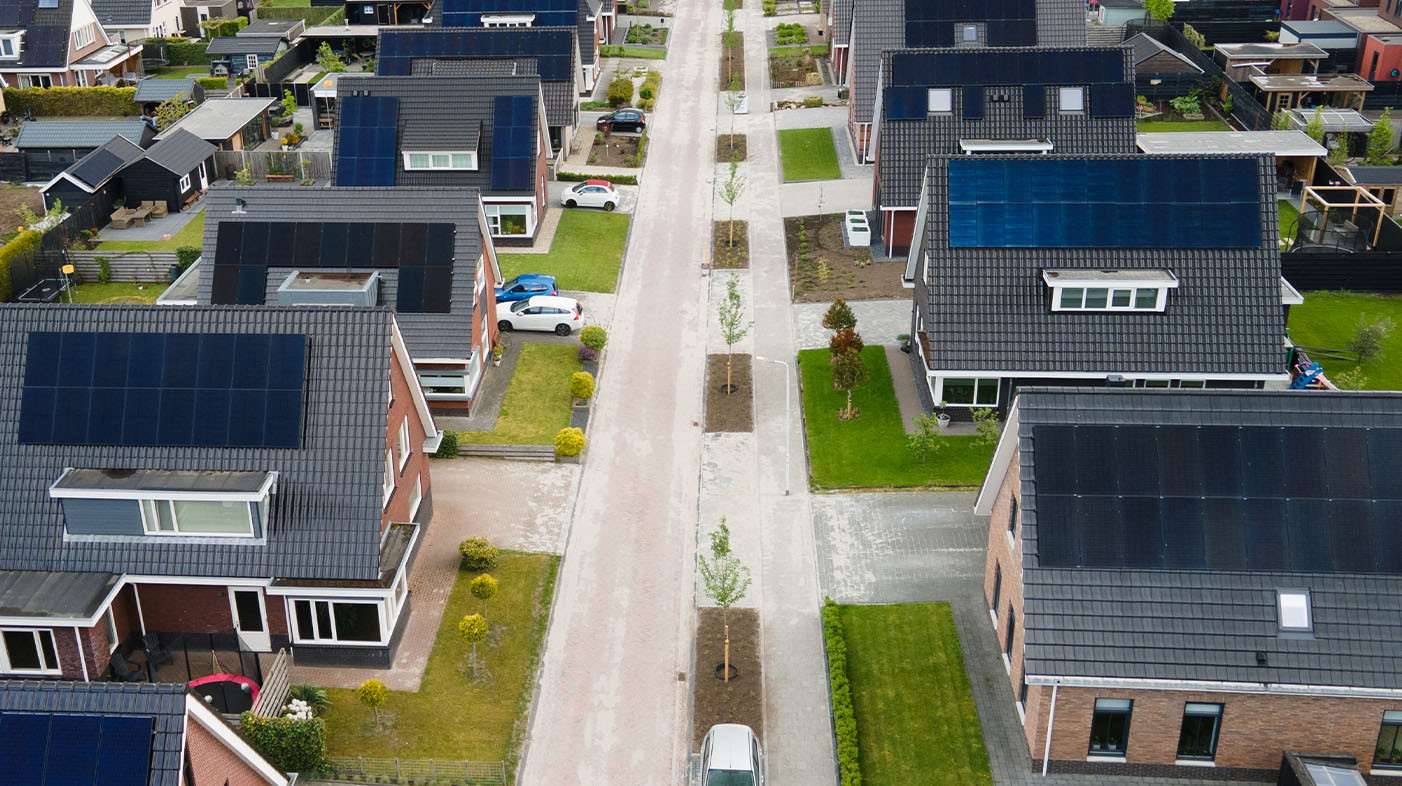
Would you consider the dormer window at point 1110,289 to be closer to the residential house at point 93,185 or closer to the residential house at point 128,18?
the residential house at point 93,185

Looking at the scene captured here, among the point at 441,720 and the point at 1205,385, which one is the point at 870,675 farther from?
the point at 1205,385

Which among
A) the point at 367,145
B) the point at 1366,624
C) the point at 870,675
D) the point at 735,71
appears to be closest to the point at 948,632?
the point at 870,675

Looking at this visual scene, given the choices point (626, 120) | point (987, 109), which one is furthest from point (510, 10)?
point (987, 109)

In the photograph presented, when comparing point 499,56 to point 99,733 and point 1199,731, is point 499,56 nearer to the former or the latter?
point 1199,731

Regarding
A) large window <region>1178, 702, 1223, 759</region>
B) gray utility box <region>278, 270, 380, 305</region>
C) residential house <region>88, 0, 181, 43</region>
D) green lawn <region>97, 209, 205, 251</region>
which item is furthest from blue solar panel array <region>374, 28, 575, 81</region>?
large window <region>1178, 702, 1223, 759</region>

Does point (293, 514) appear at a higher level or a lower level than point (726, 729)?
higher

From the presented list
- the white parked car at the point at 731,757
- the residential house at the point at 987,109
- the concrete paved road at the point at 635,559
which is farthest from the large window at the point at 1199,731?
the residential house at the point at 987,109

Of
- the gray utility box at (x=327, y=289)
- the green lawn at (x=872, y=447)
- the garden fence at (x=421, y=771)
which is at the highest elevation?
the gray utility box at (x=327, y=289)
